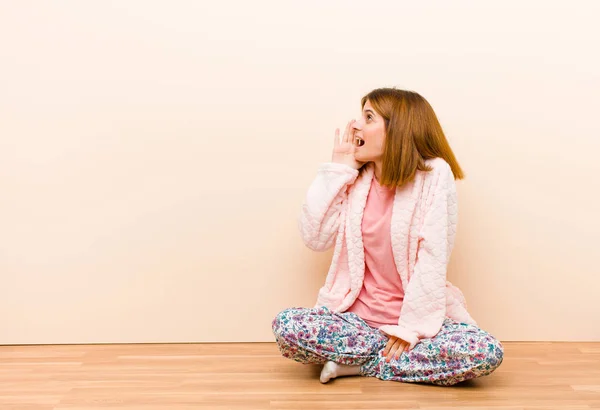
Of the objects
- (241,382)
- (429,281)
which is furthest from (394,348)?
(241,382)

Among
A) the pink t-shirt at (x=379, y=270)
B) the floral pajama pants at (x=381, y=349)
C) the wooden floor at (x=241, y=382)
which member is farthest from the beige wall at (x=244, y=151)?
the floral pajama pants at (x=381, y=349)

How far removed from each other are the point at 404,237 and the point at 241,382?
579 mm

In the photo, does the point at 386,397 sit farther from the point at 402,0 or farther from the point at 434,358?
the point at 402,0

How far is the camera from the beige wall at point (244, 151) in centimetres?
216

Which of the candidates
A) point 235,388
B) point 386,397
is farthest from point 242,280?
point 386,397

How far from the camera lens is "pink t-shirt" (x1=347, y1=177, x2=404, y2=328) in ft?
6.43

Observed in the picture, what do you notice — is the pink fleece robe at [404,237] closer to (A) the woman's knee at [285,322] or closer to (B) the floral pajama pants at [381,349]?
(B) the floral pajama pants at [381,349]

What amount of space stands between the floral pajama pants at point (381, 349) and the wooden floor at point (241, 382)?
4 centimetres

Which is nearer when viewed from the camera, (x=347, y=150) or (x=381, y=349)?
(x=381, y=349)

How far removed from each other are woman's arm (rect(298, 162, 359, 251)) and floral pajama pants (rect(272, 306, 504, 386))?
0.22 metres

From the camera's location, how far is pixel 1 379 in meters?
1.87

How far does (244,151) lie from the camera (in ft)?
7.16

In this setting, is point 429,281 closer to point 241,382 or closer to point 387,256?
point 387,256

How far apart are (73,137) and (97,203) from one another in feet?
0.71
